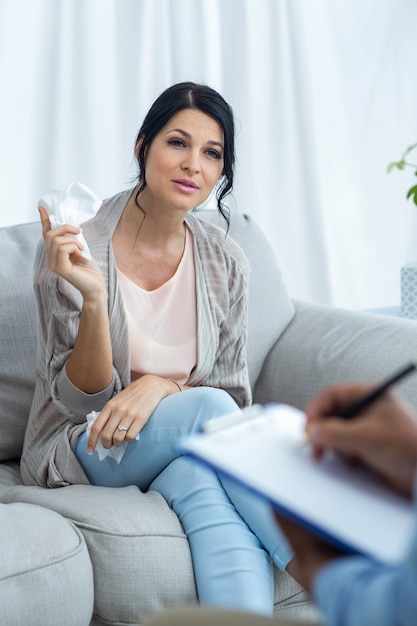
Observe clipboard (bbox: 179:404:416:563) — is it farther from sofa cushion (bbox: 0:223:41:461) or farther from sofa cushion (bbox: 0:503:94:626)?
sofa cushion (bbox: 0:223:41:461)

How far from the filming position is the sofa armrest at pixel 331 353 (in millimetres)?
1936

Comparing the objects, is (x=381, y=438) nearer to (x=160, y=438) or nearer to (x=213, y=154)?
(x=160, y=438)

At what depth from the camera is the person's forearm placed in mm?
1663

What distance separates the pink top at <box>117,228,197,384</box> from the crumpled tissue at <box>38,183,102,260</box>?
0.53 ft

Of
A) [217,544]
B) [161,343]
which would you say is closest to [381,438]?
[217,544]

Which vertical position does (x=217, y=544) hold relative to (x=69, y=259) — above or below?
below

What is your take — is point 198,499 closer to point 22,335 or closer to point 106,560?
point 106,560

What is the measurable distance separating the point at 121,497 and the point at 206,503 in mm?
155

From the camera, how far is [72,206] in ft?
5.62

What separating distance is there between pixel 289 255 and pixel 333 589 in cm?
266

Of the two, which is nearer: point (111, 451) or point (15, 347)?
point (111, 451)

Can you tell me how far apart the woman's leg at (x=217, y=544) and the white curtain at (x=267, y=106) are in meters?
1.32

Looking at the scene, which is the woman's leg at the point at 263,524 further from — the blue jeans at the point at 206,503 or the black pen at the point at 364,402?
the black pen at the point at 364,402

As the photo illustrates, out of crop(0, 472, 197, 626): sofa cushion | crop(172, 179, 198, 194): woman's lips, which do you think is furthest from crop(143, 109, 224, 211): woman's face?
crop(0, 472, 197, 626): sofa cushion
